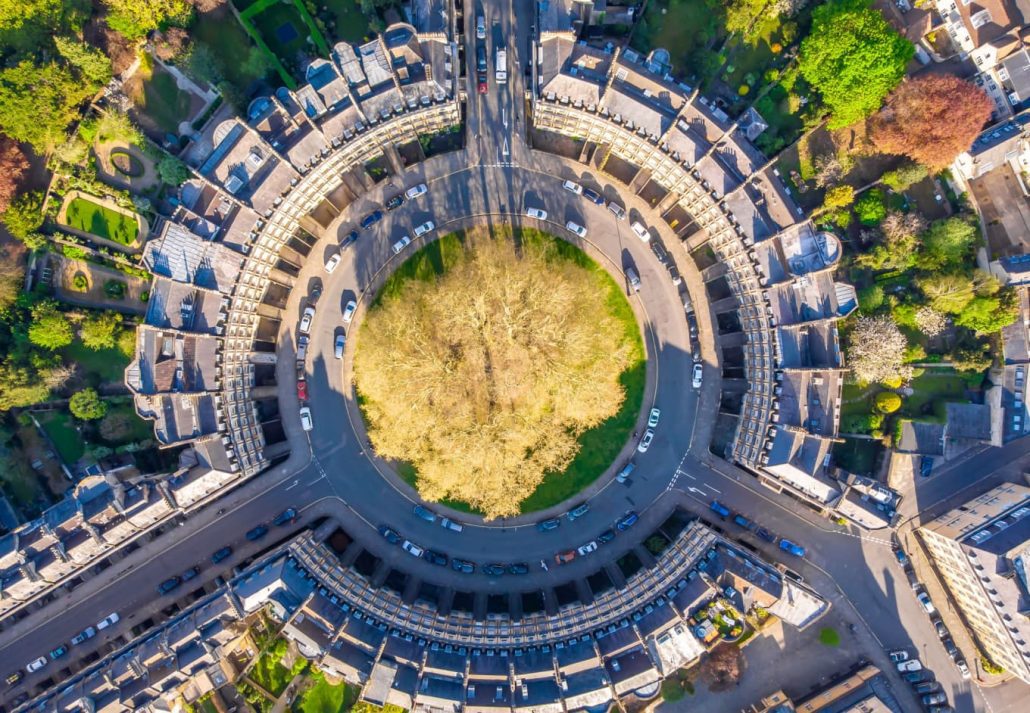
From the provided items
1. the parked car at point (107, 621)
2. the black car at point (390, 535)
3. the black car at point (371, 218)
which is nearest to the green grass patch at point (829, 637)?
the black car at point (390, 535)

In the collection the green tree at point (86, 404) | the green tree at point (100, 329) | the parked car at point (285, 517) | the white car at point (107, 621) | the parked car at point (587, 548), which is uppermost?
the green tree at point (100, 329)

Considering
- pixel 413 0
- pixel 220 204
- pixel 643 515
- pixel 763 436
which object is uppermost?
pixel 413 0

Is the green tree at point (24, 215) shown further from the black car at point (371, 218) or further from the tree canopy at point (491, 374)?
the tree canopy at point (491, 374)

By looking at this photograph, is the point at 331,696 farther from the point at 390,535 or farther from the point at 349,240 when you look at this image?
the point at 349,240

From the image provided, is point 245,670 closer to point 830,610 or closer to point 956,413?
point 830,610

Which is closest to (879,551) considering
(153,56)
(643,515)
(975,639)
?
(975,639)

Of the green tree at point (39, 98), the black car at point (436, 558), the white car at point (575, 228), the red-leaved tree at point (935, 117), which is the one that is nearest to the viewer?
the red-leaved tree at point (935, 117)
